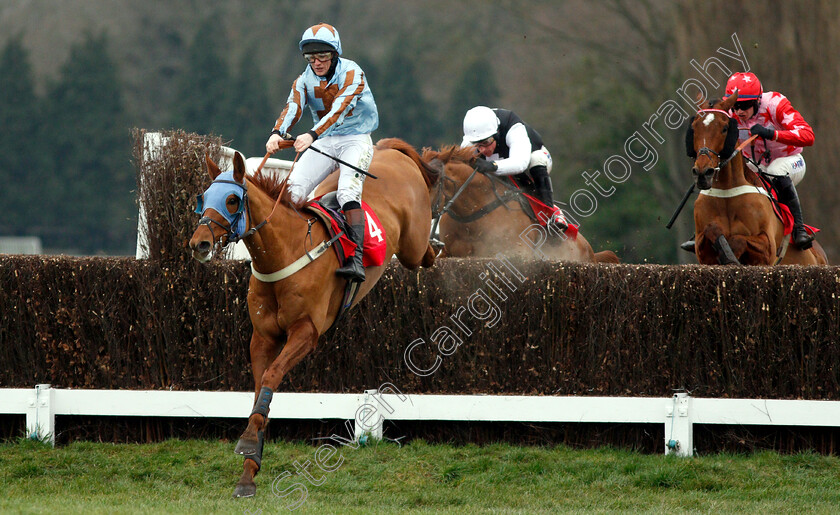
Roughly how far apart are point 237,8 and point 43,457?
37.2 meters

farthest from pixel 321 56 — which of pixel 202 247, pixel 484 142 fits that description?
pixel 484 142

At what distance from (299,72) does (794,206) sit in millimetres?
31229

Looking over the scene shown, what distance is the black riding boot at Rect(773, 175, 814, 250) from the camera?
8617mm

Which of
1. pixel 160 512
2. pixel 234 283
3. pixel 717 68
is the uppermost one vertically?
pixel 717 68

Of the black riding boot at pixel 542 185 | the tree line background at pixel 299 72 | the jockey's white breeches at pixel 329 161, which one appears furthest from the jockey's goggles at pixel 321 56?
the tree line background at pixel 299 72

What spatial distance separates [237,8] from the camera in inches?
1620

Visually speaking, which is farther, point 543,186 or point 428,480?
point 543,186

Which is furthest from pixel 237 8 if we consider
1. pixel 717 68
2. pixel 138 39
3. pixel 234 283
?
pixel 234 283

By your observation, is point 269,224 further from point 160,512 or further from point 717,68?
point 717,68

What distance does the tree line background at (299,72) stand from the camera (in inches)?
884

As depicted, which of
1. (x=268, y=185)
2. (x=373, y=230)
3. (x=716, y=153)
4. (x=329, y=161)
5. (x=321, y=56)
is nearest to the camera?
(x=268, y=185)

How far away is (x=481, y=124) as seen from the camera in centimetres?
870

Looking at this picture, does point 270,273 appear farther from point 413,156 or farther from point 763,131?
point 763,131

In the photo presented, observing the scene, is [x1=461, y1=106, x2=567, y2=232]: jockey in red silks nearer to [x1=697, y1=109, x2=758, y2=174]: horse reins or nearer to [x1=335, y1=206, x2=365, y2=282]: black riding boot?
[x1=697, y1=109, x2=758, y2=174]: horse reins
